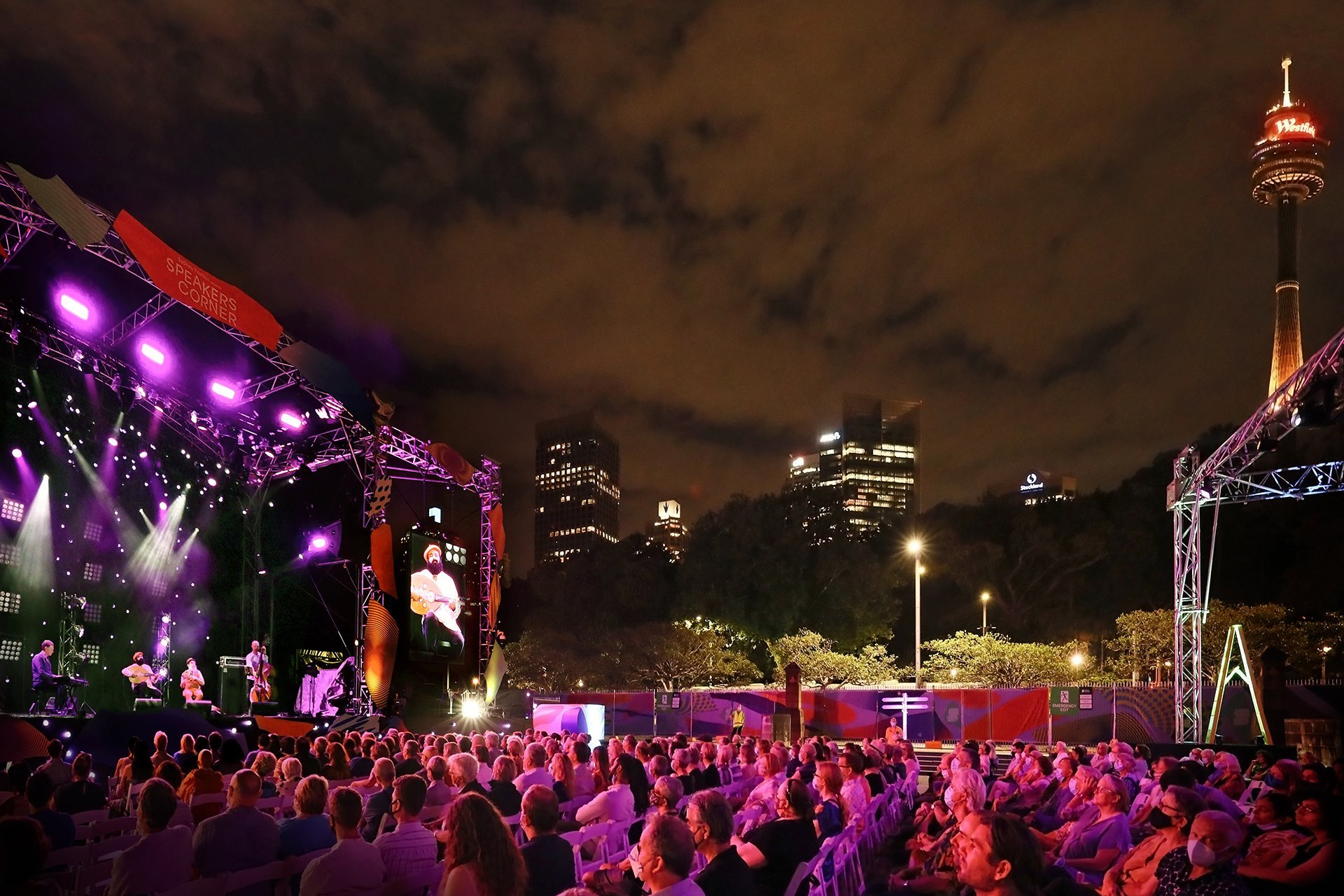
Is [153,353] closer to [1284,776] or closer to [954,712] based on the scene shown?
[1284,776]

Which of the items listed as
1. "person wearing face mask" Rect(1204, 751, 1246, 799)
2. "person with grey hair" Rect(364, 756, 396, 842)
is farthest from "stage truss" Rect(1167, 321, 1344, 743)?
"person with grey hair" Rect(364, 756, 396, 842)

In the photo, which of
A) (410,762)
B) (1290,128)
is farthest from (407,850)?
(1290,128)

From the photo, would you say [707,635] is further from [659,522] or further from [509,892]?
[659,522]

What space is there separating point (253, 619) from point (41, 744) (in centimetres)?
792

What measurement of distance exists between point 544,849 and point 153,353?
15488 mm

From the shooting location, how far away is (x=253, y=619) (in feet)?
70.9

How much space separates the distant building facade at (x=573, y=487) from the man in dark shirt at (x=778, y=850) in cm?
11226

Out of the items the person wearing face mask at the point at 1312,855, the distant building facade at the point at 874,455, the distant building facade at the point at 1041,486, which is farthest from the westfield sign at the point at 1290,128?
the person wearing face mask at the point at 1312,855

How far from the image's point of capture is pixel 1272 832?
226 inches

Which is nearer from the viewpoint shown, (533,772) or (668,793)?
(668,793)

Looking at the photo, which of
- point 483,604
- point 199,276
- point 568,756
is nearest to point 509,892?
point 568,756

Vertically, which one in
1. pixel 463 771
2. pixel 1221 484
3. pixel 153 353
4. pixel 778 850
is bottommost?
pixel 463 771

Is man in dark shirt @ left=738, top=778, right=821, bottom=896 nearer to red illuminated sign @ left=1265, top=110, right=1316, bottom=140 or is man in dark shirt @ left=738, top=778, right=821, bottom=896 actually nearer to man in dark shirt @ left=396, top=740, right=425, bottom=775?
man in dark shirt @ left=396, top=740, right=425, bottom=775

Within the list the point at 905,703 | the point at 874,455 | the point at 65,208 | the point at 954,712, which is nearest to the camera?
the point at 65,208
